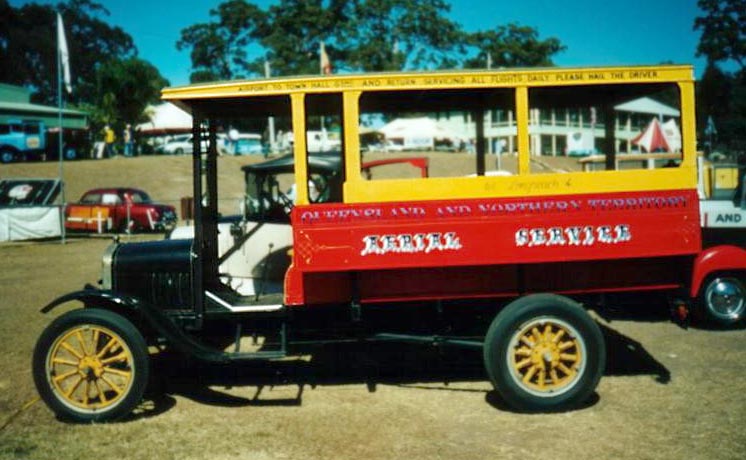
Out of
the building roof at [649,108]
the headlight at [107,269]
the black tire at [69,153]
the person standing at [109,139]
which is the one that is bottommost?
the headlight at [107,269]

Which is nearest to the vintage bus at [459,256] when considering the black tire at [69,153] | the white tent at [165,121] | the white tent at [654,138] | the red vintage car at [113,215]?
the white tent at [654,138]

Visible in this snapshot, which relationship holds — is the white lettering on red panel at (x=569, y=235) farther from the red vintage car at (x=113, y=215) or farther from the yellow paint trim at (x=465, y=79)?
the red vintage car at (x=113, y=215)

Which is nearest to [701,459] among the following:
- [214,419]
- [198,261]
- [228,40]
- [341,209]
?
[341,209]

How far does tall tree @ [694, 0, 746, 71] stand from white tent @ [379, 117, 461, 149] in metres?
28.8

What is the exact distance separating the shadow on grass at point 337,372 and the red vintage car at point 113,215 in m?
15.3

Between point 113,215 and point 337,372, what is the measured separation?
17.1m

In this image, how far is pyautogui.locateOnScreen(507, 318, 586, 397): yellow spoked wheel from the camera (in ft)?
15.6

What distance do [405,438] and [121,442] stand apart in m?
1.91

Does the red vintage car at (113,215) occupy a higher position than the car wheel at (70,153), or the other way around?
the car wheel at (70,153)

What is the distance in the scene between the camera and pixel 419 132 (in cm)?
4638

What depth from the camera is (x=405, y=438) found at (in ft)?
14.8

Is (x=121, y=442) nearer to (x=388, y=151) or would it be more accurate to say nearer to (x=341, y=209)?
(x=341, y=209)

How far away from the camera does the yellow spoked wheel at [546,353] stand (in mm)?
4762

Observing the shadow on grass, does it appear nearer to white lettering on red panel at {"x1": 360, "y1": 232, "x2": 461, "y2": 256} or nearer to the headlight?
the headlight
